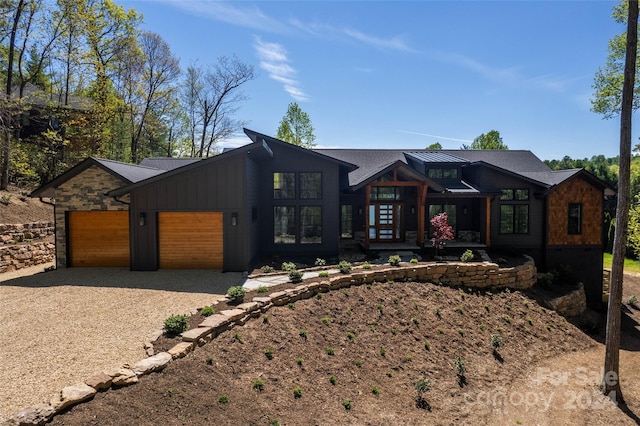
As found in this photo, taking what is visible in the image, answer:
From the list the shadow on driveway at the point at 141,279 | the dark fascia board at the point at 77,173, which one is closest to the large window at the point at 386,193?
the shadow on driveway at the point at 141,279

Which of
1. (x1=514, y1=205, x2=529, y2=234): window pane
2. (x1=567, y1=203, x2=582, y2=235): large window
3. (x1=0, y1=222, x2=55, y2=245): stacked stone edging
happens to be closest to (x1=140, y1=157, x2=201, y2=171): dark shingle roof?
(x1=0, y1=222, x2=55, y2=245): stacked stone edging

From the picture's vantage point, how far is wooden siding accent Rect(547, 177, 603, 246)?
1437 cm

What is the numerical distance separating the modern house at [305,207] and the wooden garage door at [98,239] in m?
0.03

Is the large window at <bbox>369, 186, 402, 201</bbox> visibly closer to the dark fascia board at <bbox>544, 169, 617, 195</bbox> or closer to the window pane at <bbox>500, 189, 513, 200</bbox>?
the window pane at <bbox>500, 189, 513, 200</bbox>

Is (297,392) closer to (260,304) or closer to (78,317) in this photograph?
(260,304)

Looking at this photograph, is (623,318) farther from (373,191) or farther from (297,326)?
(297,326)

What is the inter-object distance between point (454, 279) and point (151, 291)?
8.63 m

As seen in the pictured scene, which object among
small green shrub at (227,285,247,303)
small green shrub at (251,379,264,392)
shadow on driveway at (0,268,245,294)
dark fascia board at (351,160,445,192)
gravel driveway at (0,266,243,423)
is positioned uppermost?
dark fascia board at (351,160,445,192)

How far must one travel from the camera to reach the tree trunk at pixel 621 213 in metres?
6.57

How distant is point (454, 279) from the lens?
418 inches

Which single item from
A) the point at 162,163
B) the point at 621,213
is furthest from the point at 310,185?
the point at 621,213

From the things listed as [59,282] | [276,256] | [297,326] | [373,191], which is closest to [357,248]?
[373,191]

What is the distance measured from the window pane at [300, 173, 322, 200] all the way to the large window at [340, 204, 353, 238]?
2494 millimetres

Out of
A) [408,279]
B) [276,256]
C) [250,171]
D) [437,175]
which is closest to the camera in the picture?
[408,279]
